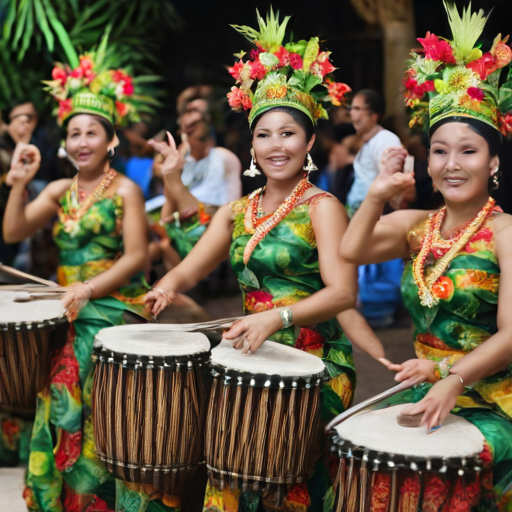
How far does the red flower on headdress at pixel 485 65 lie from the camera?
327cm

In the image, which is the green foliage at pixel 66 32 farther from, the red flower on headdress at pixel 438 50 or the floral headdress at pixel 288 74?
the red flower on headdress at pixel 438 50

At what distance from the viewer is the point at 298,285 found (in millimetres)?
3736

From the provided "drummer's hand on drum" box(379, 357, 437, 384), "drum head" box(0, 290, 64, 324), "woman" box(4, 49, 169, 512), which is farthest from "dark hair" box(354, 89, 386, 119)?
"drummer's hand on drum" box(379, 357, 437, 384)

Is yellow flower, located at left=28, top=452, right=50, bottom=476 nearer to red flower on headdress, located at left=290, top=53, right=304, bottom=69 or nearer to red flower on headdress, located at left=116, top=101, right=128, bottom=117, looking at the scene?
red flower on headdress, located at left=116, top=101, right=128, bottom=117

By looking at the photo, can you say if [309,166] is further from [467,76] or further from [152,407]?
[152,407]

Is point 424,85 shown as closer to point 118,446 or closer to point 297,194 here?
point 297,194

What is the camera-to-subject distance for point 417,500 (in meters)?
2.84

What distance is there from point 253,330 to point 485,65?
4.20 ft

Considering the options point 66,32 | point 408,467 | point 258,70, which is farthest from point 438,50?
point 66,32

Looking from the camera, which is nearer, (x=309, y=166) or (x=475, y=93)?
(x=475, y=93)

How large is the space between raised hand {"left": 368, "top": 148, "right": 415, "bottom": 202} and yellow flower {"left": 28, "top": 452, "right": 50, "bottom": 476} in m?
2.04

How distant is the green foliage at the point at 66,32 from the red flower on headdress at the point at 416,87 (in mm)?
5216

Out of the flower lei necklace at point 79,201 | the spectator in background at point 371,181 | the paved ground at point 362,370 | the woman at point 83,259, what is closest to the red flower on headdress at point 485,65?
the woman at point 83,259

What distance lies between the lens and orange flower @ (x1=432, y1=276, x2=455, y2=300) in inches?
128
